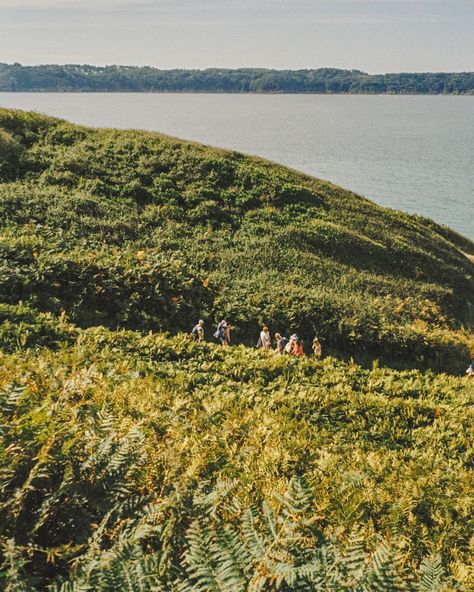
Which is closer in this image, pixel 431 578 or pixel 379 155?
pixel 431 578

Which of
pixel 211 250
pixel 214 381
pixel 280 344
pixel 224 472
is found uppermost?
pixel 224 472

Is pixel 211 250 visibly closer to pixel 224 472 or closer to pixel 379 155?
pixel 224 472

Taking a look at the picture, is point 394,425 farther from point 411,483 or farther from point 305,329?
point 305,329

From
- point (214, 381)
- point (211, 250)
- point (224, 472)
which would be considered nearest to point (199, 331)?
point (214, 381)

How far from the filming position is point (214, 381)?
11969mm

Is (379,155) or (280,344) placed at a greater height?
(379,155)

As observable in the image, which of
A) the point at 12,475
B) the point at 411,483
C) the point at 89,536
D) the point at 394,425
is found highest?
the point at 12,475

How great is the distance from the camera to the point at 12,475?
3.90 metres

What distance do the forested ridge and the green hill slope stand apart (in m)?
0.13

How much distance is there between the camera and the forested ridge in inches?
148

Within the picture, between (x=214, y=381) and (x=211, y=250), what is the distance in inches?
564

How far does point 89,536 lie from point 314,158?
9803 cm

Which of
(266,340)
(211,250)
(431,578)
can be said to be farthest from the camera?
(211,250)

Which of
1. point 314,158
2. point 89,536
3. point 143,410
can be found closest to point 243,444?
point 143,410
